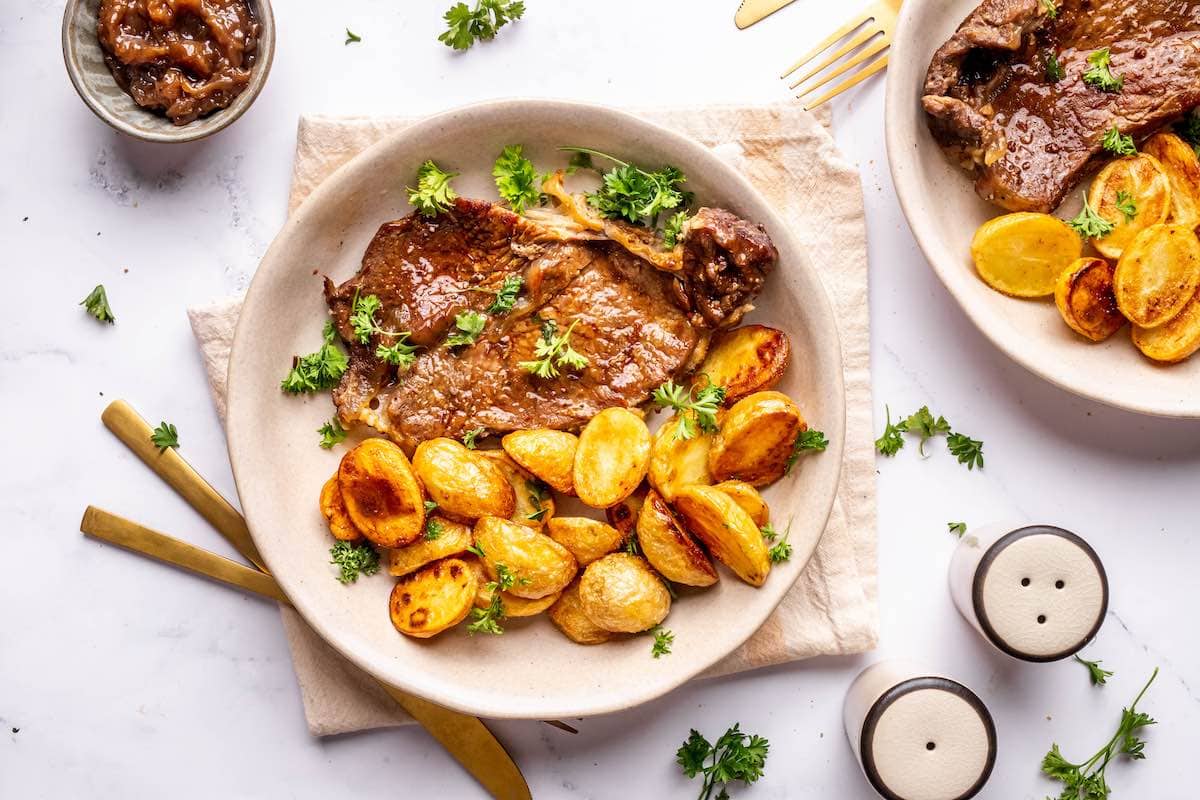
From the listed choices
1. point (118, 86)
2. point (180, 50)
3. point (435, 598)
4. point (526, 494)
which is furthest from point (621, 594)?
point (118, 86)

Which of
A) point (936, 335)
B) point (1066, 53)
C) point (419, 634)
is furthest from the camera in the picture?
point (936, 335)

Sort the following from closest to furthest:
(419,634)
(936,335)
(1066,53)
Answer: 1. (419,634)
2. (1066,53)
3. (936,335)

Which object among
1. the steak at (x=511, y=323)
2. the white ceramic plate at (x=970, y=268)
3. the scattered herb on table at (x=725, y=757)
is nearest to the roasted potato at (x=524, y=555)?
the steak at (x=511, y=323)

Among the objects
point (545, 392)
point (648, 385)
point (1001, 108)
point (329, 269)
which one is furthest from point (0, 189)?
point (1001, 108)

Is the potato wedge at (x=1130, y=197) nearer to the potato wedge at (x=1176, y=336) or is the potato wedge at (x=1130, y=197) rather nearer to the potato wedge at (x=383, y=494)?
the potato wedge at (x=1176, y=336)

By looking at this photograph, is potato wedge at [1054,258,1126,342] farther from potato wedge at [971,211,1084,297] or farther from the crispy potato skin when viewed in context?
Answer: the crispy potato skin

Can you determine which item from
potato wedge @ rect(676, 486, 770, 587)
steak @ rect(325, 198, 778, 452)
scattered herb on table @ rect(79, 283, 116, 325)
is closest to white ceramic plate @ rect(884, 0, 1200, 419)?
steak @ rect(325, 198, 778, 452)

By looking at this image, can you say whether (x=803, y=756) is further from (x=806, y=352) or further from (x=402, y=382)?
(x=402, y=382)
